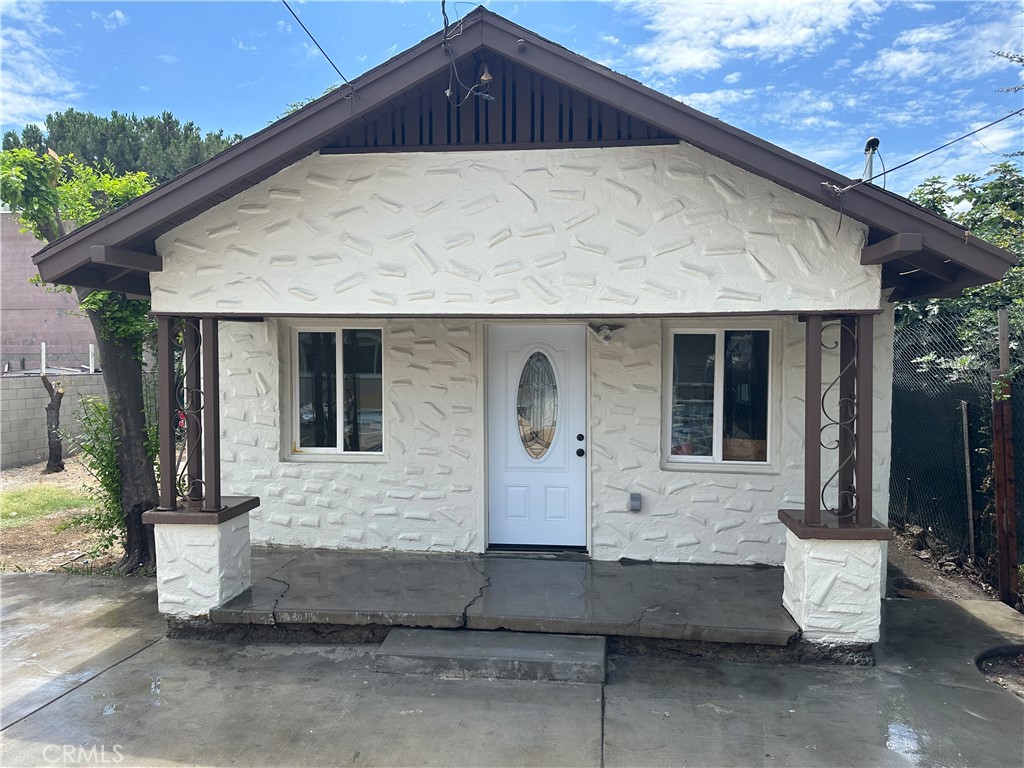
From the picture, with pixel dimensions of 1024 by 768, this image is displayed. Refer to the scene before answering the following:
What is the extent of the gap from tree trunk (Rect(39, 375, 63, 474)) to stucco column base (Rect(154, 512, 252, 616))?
750 cm

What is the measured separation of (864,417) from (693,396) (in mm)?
1790

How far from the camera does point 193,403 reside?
521 cm

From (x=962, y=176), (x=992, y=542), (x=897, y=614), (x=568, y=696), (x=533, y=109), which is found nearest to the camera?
(x=568, y=696)

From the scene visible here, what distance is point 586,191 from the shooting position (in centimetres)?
474

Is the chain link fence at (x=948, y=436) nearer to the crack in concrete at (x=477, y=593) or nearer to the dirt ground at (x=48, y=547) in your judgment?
→ the crack in concrete at (x=477, y=593)

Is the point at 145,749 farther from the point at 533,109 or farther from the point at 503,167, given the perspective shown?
the point at 533,109

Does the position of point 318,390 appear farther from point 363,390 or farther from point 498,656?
point 498,656

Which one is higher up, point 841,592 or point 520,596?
point 841,592

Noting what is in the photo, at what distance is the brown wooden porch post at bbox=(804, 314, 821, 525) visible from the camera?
4637mm

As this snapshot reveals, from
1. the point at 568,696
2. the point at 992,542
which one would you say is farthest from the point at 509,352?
the point at 992,542

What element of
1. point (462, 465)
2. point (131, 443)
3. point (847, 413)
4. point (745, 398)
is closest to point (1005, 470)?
point (847, 413)

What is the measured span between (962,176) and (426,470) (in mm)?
8242

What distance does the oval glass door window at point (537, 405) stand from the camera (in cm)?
638

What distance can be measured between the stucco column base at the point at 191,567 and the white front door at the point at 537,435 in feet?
7.99
